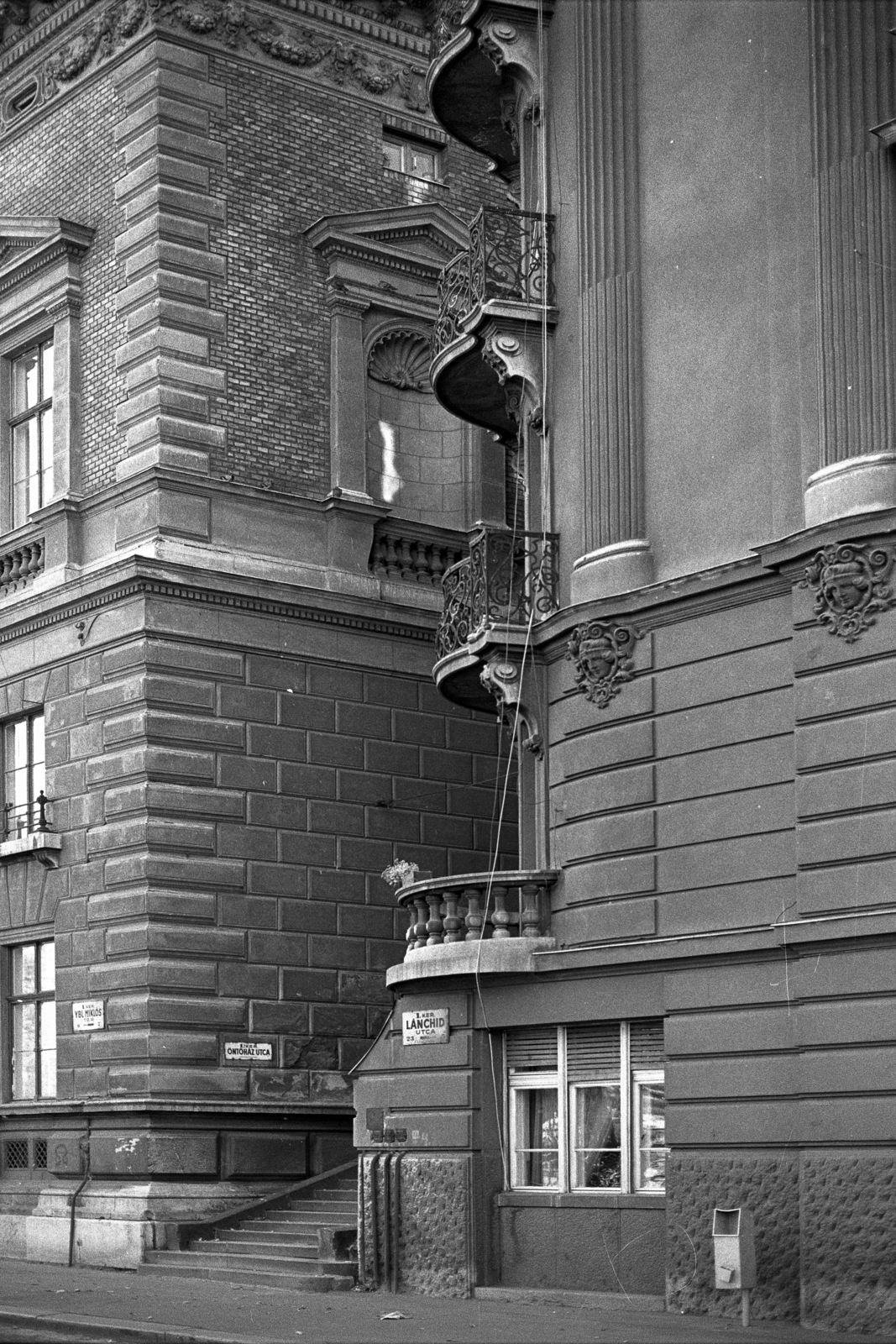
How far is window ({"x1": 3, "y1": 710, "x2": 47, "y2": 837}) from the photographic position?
30891mm

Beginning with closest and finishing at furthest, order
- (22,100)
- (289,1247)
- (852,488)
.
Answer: (852,488), (289,1247), (22,100)

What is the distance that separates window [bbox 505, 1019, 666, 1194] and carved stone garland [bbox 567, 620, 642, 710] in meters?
3.39

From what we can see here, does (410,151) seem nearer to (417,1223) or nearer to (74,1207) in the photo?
(74,1207)

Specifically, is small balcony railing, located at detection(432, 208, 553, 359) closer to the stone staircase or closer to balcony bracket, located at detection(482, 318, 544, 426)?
balcony bracket, located at detection(482, 318, 544, 426)

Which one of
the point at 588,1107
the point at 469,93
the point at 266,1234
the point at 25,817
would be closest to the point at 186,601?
the point at 25,817

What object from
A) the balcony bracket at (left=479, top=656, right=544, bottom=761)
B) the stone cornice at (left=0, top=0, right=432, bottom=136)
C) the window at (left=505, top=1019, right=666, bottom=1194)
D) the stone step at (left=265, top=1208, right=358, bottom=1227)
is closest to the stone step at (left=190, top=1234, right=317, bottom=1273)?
the stone step at (left=265, top=1208, right=358, bottom=1227)

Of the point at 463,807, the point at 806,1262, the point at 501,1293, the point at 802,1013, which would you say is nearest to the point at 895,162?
the point at 802,1013

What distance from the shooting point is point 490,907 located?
75.5 ft

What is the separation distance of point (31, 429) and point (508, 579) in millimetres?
11342

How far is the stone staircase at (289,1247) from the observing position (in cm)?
2422

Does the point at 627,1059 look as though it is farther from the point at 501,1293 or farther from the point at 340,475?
the point at 340,475

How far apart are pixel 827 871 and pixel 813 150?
6.83 m

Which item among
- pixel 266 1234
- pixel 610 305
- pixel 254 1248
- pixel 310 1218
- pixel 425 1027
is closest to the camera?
pixel 610 305

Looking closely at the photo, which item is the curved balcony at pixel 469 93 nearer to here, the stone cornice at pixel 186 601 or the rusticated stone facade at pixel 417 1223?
the stone cornice at pixel 186 601
